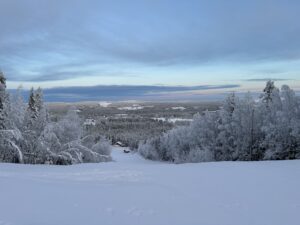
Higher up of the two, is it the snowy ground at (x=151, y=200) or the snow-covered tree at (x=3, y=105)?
the snow-covered tree at (x=3, y=105)

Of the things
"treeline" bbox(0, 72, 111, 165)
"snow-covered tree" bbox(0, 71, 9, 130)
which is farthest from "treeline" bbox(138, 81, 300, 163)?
"snow-covered tree" bbox(0, 71, 9, 130)

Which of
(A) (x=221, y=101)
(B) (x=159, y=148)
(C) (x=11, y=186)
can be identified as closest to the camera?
(C) (x=11, y=186)

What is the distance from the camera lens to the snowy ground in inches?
368

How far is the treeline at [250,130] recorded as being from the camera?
36812 mm

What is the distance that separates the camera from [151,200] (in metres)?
11.3

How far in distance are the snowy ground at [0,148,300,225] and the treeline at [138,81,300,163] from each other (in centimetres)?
2207

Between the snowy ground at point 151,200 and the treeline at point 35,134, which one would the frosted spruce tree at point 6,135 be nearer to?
the treeline at point 35,134

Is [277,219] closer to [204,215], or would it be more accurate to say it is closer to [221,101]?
[204,215]

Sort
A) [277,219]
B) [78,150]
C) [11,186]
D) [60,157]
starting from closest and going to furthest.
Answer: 1. [277,219]
2. [11,186]
3. [60,157]
4. [78,150]

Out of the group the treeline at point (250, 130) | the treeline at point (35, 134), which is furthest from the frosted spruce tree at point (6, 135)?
the treeline at point (250, 130)

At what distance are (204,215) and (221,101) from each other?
39061 mm

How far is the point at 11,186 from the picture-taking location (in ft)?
40.8

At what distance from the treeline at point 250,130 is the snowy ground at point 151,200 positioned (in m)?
22.1

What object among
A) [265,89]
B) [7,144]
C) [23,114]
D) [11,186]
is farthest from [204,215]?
[265,89]
